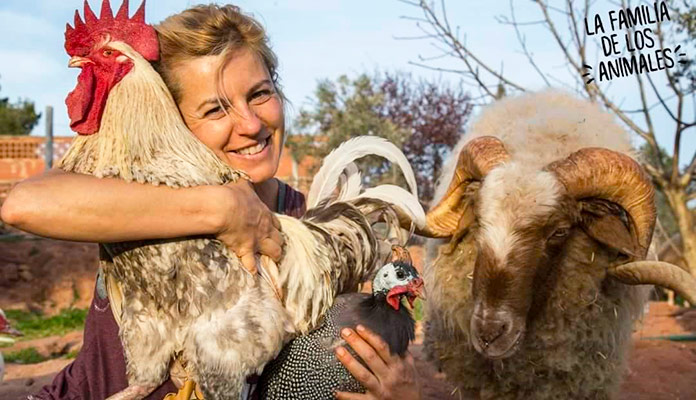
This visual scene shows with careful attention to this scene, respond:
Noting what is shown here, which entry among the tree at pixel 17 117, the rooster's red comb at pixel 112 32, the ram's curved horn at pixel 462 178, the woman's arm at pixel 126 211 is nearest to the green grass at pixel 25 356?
the ram's curved horn at pixel 462 178

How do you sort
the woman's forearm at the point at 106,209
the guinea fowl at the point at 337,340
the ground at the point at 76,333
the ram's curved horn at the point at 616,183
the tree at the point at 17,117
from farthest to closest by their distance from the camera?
1. the tree at the point at 17,117
2. the ground at the point at 76,333
3. the ram's curved horn at the point at 616,183
4. the guinea fowl at the point at 337,340
5. the woman's forearm at the point at 106,209

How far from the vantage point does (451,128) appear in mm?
19438

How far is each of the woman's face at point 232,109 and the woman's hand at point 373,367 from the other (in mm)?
915

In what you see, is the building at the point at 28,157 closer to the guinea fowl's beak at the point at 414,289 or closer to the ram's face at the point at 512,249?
the ram's face at the point at 512,249

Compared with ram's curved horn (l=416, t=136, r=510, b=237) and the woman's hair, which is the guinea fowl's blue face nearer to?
the woman's hair

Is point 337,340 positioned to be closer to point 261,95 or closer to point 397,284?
point 397,284

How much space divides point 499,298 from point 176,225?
2.11 metres

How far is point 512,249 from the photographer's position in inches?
152

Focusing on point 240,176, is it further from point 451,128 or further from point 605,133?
point 451,128

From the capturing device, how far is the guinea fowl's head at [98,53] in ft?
9.21

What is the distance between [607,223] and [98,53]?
312cm

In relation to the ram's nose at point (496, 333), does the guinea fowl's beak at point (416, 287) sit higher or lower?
higher

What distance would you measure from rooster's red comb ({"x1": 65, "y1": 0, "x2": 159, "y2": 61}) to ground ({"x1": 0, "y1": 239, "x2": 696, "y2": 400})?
11.1 feet

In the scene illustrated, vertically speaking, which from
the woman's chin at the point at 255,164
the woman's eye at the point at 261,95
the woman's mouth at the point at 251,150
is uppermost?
the woman's eye at the point at 261,95
